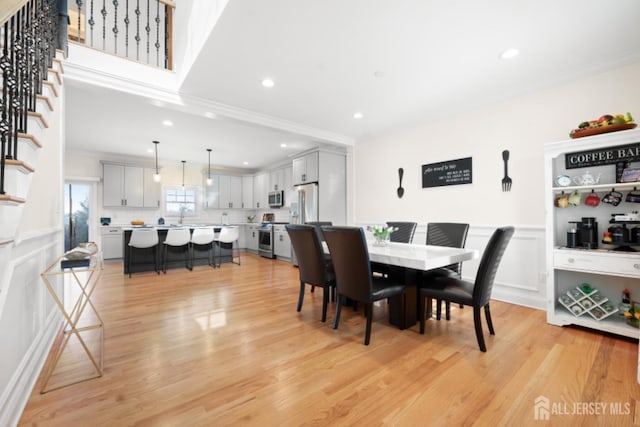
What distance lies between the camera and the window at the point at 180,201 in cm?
734

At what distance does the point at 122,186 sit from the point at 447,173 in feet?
23.0

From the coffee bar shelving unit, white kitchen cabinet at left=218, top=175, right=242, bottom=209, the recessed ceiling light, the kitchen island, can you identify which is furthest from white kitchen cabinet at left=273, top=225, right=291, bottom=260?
the recessed ceiling light

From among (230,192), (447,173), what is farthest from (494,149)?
(230,192)

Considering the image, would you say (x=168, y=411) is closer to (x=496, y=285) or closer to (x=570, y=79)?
(x=496, y=285)

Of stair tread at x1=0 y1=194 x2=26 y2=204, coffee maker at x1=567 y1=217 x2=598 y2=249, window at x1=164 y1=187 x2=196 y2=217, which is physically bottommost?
coffee maker at x1=567 y1=217 x2=598 y2=249

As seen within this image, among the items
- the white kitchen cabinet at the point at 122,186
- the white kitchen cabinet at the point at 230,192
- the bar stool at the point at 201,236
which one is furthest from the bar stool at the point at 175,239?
the white kitchen cabinet at the point at 230,192

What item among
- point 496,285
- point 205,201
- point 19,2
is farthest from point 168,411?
point 205,201

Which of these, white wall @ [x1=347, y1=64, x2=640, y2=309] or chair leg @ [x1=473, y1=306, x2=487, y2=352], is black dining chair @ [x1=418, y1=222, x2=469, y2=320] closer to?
chair leg @ [x1=473, y1=306, x2=487, y2=352]

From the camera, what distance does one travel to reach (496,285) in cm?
347

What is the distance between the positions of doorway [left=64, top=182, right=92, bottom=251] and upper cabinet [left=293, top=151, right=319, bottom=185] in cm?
482

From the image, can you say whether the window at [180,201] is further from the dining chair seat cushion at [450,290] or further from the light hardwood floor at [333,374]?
the dining chair seat cushion at [450,290]

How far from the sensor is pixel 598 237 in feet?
8.82

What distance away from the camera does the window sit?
7340 millimetres

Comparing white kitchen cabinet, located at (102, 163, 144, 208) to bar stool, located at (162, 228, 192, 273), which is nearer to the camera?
bar stool, located at (162, 228, 192, 273)
